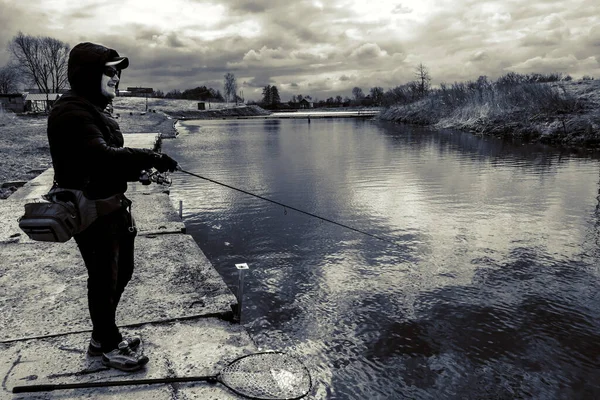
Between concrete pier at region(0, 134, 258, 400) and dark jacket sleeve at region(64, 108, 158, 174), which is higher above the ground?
dark jacket sleeve at region(64, 108, 158, 174)

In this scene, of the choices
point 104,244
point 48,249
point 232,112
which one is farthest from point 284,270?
point 232,112

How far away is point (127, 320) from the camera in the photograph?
14.8ft

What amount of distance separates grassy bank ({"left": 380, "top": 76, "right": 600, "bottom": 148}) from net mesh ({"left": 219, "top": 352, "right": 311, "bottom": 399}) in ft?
92.6

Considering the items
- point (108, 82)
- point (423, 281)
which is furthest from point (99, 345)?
point (423, 281)

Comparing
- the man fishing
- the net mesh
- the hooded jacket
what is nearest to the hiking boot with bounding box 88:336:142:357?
the man fishing

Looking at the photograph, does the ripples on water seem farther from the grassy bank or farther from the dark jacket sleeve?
the grassy bank

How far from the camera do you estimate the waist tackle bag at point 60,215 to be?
3184 millimetres

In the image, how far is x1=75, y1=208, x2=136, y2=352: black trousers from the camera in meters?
3.43

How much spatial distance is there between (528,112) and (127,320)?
37.7 m

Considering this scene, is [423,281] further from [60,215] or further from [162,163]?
[60,215]

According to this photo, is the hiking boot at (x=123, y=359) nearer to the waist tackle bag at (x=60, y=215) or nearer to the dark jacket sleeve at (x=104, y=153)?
the waist tackle bag at (x=60, y=215)

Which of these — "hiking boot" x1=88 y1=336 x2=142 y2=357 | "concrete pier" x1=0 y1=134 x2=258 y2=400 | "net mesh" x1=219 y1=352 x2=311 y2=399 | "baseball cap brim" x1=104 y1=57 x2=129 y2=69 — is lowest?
"net mesh" x1=219 y1=352 x2=311 y2=399

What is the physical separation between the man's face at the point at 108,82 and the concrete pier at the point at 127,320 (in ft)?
7.56

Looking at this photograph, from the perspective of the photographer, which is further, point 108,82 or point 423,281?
point 423,281
